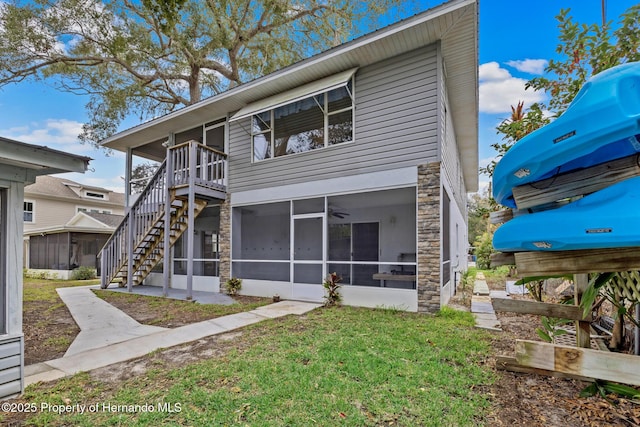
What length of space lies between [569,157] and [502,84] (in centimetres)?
1719

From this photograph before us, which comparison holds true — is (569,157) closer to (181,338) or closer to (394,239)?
(181,338)

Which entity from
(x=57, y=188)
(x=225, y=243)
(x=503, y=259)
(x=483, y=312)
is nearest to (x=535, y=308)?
(x=503, y=259)

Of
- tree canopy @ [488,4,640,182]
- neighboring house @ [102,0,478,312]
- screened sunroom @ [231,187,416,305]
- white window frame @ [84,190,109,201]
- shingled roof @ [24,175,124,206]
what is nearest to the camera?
tree canopy @ [488,4,640,182]

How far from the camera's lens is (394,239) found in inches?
385

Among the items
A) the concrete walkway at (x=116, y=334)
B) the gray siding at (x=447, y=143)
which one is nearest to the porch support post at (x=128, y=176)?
the concrete walkway at (x=116, y=334)

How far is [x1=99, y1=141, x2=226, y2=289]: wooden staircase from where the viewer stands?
9.38m

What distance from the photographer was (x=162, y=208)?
984 cm

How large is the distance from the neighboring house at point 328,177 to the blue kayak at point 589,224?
5.61 meters

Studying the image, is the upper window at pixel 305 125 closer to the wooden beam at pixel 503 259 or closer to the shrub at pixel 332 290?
the shrub at pixel 332 290

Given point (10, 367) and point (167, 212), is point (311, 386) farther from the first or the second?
point (167, 212)

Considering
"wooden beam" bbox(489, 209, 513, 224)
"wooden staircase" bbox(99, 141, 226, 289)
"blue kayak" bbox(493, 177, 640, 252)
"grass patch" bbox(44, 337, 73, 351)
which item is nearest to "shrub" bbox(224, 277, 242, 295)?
"wooden staircase" bbox(99, 141, 226, 289)

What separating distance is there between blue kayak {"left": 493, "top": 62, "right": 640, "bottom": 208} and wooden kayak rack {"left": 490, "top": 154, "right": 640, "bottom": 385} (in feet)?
0.15

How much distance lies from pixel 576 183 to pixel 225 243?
9.64 metres

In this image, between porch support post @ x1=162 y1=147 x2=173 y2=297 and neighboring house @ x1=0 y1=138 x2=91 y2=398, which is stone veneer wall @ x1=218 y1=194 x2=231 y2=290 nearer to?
porch support post @ x1=162 y1=147 x2=173 y2=297
